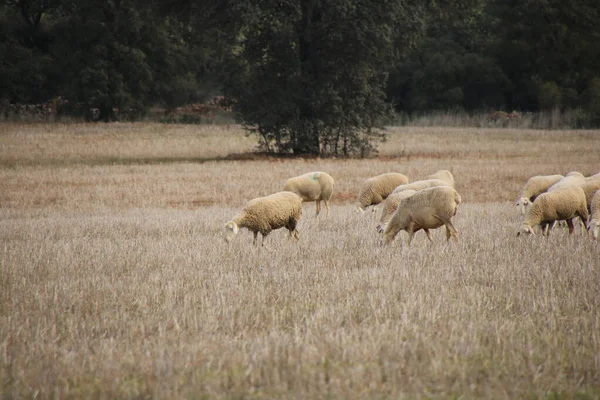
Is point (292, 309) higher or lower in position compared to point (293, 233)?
higher

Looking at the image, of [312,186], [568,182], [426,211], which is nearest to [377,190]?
[312,186]

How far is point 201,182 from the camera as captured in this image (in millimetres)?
22062

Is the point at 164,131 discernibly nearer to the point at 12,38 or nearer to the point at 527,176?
the point at 12,38

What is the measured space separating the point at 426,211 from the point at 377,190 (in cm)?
521

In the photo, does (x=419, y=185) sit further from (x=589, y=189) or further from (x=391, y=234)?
(x=589, y=189)

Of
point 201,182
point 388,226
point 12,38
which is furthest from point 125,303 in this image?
point 12,38

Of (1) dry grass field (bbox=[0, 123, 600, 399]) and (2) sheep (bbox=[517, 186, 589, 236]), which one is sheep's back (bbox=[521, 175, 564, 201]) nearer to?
(1) dry grass field (bbox=[0, 123, 600, 399])

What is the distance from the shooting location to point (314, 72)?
3089 cm

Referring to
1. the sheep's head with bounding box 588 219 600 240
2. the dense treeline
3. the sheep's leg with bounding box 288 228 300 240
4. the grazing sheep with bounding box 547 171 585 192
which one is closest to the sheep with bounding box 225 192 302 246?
the sheep's leg with bounding box 288 228 300 240

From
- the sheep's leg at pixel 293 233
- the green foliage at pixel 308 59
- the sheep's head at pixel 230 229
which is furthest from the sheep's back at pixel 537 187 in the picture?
the green foliage at pixel 308 59

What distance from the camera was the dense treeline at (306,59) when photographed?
29875mm

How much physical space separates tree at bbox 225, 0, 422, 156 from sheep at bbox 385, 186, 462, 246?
61.2 ft

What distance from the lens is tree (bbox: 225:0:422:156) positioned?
29328 mm

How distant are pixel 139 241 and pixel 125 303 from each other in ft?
13.7
